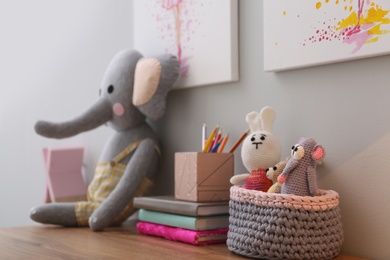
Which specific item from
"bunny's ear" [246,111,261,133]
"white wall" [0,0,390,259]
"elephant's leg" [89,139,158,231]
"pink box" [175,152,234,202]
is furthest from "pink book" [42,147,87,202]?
"bunny's ear" [246,111,261,133]

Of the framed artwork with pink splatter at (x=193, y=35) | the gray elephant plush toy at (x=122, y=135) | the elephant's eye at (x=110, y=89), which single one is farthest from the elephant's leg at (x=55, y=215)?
the framed artwork with pink splatter at (x=193, y=35)

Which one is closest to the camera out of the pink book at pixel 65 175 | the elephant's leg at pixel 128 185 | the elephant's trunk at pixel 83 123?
the elephant's leg at pixel 128 185

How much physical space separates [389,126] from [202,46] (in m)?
0.49

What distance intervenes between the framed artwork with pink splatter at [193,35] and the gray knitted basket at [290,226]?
36 centimetres

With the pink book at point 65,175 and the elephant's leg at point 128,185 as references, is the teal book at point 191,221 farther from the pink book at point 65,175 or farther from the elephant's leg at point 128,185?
the pink book at point 65,175

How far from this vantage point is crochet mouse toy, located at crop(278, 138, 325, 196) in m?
0.84

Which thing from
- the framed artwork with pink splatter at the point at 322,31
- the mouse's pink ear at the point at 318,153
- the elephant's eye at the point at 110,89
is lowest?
the mouse's pink ear at the point at 318,153

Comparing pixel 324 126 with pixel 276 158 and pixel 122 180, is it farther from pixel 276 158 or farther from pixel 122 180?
pixel 122 180

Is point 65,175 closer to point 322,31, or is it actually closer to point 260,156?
point 260,156

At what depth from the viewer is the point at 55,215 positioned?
1258mm

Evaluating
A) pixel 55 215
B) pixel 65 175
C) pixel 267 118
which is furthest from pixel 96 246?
pixel 65 175

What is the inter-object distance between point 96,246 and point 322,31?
561 millimetres

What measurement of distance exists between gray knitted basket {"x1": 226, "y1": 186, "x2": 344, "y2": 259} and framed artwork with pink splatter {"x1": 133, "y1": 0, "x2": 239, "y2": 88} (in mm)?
356

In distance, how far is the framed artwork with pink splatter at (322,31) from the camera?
0.87 metres
